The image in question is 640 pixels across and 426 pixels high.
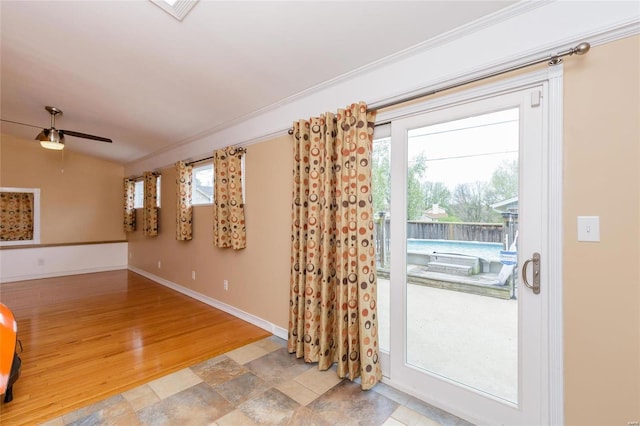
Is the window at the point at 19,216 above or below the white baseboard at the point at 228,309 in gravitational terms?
above

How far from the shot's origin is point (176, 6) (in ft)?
6.00

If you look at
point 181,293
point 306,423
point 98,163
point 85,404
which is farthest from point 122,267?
point 306,423

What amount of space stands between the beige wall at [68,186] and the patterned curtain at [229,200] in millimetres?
4491

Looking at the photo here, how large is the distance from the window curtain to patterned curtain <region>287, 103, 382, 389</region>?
2.46 m

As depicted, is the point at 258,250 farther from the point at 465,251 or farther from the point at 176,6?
the point at 176,6

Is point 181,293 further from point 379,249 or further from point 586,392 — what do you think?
point 586,392

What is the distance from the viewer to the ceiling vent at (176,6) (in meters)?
1.78

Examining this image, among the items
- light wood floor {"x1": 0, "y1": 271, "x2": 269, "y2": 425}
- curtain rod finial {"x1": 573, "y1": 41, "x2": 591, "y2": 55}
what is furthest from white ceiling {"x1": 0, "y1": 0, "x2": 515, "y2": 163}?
light wood floor {"x1": 0, "y1": 271, "x2": 269, "y2": 425}

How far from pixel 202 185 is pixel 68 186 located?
3848 mm

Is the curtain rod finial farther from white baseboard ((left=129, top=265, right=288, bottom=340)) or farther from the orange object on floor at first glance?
the orange object on floor

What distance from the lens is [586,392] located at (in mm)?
1401

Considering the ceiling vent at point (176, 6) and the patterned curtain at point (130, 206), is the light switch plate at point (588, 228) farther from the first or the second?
the patterned curtain at point (130, 206)

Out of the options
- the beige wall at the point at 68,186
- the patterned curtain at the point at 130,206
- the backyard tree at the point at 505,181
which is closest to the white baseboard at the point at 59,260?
the beige wall at the point at 68,186

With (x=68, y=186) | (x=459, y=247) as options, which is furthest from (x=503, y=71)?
(x=68, y=186)
